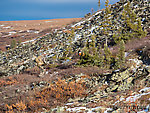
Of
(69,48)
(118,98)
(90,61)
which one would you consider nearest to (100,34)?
(69,48)

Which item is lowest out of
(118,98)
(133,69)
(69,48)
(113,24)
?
(118,98)

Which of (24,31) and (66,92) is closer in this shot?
(66,92)

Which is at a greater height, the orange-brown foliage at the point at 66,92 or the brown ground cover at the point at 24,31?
the brown ground cover at the point at 24,31

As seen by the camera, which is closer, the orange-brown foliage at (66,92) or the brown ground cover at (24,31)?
the orange-brown foliage at (66,92)

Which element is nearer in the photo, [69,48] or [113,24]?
[69,48]

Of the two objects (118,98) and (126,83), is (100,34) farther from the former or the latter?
(118,98)

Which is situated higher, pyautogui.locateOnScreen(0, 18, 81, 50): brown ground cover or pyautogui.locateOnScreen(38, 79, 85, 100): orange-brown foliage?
pyautogui.locateOnScreen(0, 18, 81, 50): brown ground cover

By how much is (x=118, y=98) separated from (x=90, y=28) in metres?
19.1

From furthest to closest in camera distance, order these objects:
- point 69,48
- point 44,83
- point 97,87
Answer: point 69,48, point 44,83, point 97,87

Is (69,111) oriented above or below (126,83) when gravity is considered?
below

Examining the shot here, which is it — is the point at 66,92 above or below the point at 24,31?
below

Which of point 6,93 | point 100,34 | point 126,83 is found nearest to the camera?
point 126,83

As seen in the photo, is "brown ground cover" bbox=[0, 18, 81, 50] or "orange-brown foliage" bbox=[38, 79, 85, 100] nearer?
"orange-brown foliage" bbox=[38, 79, 85, 100]

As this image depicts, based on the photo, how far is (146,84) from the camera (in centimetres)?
611
